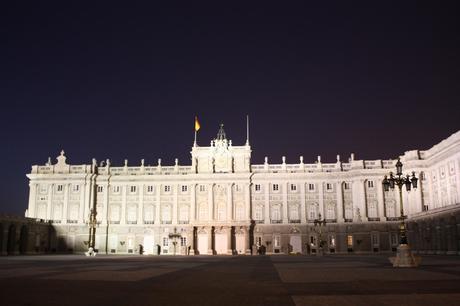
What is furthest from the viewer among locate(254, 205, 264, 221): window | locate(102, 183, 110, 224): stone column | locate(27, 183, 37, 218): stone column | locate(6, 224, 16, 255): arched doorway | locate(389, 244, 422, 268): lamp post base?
locate(27, 183, 37, 218): stone column

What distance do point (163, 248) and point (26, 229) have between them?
80.9 ft

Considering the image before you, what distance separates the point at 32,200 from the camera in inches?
3787

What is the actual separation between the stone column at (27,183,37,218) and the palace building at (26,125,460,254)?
0.18 m

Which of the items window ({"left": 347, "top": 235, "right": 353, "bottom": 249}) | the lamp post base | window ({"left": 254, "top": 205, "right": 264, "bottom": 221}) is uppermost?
window ({"left": 254, "top": 205, "right": 264, "bottom": 221})

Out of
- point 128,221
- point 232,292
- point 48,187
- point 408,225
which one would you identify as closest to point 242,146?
point 128,221

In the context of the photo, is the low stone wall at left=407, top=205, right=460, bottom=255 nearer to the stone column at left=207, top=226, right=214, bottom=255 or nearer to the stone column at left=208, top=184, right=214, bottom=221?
the stone column at left=207, top=226, right=214, bottom=255

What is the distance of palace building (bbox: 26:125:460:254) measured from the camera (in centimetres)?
9056

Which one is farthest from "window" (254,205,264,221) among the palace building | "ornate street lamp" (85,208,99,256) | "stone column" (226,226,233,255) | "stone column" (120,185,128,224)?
"ornate street lamp" (85,208,99,256)

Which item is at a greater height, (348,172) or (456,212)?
(348,172)

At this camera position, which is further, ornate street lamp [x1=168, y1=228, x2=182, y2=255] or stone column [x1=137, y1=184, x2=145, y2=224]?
stone column [x1=137, y1=184, x2=145, y2=224]

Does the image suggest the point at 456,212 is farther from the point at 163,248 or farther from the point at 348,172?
the point at 163,248

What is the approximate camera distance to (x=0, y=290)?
1838 centimetres

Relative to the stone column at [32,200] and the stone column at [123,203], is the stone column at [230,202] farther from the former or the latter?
the stone column at [32,200]

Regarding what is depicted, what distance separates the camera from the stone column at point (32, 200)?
95.9 meters
